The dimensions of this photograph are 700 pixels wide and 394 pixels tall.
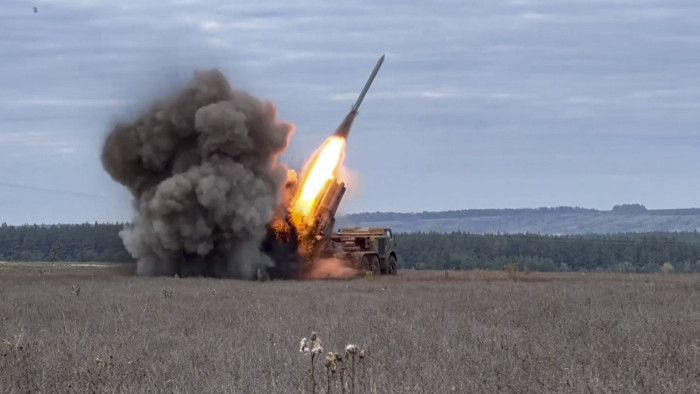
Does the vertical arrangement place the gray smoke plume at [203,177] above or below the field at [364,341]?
above

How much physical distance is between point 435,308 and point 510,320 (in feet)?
11.9

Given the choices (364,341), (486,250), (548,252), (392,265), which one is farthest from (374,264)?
(486,250)

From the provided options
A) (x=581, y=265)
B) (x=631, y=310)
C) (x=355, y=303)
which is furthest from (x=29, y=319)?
(x=581, y=265)

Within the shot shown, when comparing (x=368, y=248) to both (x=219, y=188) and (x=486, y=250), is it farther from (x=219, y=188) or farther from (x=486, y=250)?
(x=486, y=250)

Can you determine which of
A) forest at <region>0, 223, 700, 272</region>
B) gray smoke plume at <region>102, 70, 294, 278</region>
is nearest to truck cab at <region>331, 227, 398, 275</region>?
gray smoke plume at <region>102, 70, 294, 278</region>

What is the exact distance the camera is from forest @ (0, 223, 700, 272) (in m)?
103

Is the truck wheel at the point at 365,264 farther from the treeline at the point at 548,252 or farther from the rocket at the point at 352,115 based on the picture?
the treeline at the point at 548,252

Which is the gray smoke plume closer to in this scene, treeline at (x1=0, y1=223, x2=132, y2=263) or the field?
the field

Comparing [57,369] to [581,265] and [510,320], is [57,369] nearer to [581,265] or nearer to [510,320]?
[510,320]

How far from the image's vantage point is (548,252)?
11662 centimetres

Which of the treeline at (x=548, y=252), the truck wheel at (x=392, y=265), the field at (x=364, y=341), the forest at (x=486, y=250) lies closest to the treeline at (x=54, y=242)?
the forest at (x=486, y=250)

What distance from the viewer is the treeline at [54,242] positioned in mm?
102938

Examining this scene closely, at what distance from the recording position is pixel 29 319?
22766 millimetres

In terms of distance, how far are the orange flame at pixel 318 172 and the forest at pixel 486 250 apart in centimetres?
4380
